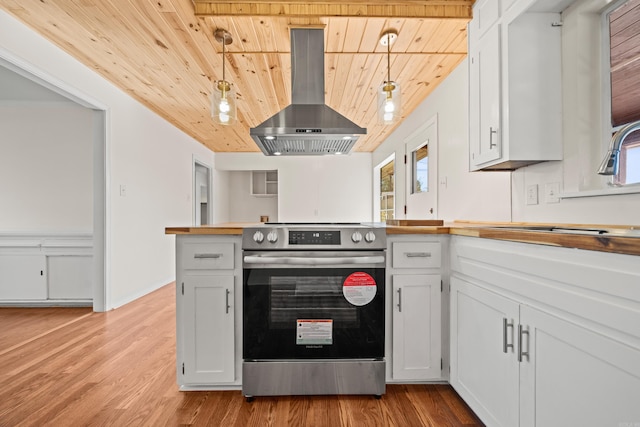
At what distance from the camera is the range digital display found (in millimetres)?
1652

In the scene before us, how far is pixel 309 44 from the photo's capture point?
7.47 ft

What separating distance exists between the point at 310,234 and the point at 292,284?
0.93ft

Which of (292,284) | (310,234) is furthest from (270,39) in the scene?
(292,284)

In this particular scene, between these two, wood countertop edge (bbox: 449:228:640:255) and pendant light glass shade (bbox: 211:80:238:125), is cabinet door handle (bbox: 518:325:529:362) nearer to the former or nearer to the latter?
wood countertop edge (bbox: 449:228:640:255)

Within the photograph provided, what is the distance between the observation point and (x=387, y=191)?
563 centimetres

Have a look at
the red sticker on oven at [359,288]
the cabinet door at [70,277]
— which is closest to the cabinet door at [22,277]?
the cabinet door at [70,277]

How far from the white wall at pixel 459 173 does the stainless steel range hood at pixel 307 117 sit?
40.8 inches

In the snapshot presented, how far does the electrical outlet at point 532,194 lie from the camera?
1.80 metres

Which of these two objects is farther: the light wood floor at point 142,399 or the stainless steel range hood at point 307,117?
the stainless steel range hood at point 307,117

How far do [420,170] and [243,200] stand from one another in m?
4.73

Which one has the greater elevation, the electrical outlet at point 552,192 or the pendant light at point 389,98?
the pendant light at point 389,98

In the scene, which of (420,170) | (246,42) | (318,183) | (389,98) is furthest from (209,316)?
(318,183)

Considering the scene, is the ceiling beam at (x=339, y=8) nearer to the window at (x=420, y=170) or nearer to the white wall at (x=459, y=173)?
the white wall at (x=459, y=173)

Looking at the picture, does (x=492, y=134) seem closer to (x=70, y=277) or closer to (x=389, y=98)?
(x=389, y=98)
